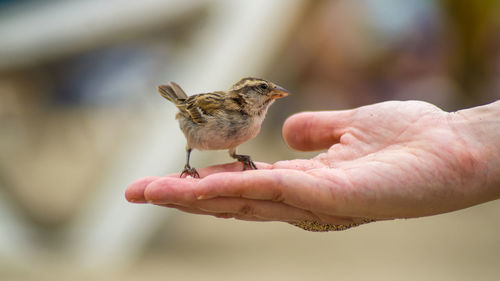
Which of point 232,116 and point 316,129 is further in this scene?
point 316,129

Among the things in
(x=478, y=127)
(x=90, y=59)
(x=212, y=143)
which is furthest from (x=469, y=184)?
(x=90, y=59)

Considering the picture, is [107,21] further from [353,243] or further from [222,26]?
[353,243]

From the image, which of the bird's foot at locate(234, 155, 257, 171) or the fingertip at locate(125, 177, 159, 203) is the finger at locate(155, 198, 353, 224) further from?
the bird's foot at locate(234, 155, 257, 171)

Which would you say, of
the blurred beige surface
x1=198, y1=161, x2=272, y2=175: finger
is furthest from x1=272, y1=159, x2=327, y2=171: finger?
the blurred beige surface

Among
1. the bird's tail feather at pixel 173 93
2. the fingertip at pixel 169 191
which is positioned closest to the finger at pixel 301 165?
the fingertip at pixel 169 191

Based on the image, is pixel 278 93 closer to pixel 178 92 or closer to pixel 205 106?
pixel 205 106

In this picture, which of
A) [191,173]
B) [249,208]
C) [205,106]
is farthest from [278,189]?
[205,106]
